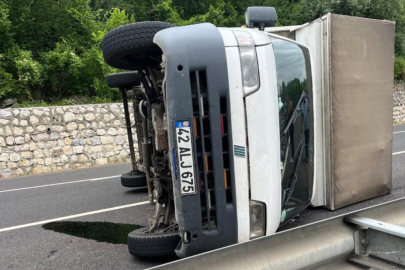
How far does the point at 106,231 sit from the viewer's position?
14.0 feet

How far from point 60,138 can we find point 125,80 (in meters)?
6.49

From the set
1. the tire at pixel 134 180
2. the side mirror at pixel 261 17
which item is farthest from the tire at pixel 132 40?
the tire at pixel 134 180

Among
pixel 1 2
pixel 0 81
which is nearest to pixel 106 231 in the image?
pixel 0 81

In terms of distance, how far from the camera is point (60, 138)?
1058 centimetres

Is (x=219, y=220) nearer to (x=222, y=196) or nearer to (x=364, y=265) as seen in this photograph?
(x=222, y=196)

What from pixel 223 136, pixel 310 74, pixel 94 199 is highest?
pixel 310 74

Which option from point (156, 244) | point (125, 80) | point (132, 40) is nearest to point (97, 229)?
point (156, 244)

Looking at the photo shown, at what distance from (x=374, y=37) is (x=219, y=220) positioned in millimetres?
3514

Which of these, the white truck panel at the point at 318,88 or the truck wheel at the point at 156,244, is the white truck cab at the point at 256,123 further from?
the white truck panel at the point at 318,88

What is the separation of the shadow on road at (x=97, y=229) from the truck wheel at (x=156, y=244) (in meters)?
0.82

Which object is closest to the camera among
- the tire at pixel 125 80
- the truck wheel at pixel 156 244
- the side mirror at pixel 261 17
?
the truck wheel at pixel 156 244

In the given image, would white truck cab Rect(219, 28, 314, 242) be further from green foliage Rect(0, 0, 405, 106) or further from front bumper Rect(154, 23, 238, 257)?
green foliage Rect(0, 0, 405, 106)

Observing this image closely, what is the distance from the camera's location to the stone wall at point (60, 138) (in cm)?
1000

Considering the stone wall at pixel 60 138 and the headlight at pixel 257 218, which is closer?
the headlight at pixel 257 218
